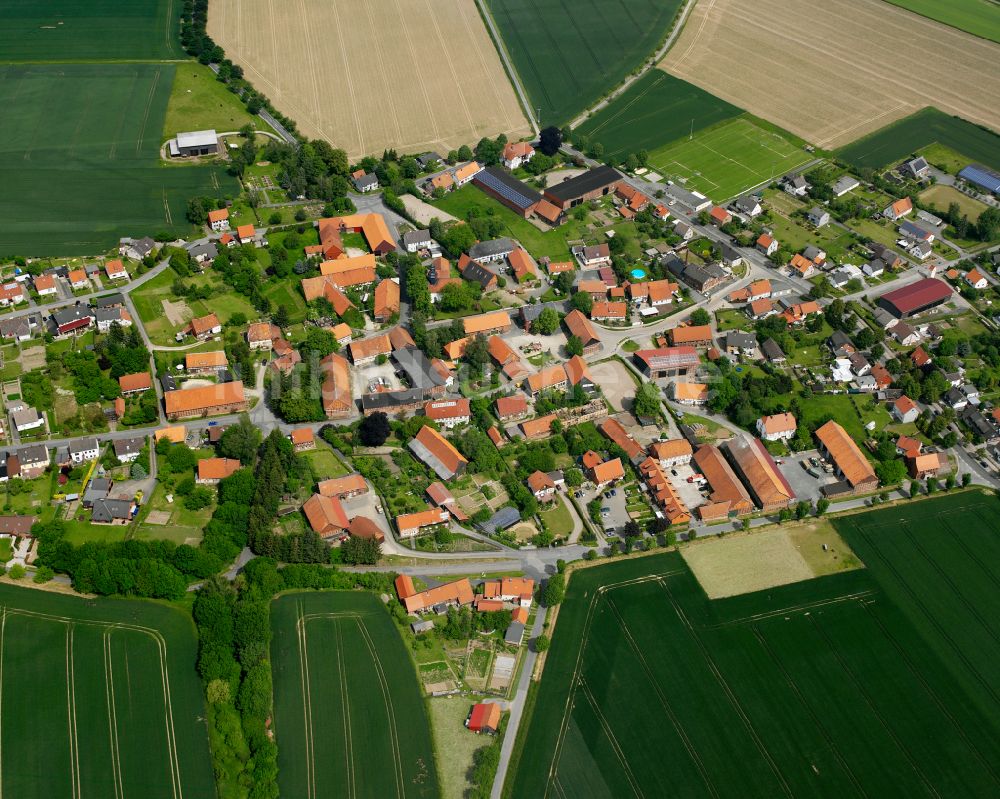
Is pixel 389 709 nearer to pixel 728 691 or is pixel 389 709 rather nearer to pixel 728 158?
pixel 728 691

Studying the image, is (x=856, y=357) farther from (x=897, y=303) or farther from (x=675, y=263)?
(x=675, y=263)

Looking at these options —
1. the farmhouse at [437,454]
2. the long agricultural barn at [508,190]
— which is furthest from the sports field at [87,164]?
the farmhouse at [437,454]

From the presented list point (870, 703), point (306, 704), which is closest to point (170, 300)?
point (306, 704)

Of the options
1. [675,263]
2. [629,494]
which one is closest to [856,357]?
[675,263]

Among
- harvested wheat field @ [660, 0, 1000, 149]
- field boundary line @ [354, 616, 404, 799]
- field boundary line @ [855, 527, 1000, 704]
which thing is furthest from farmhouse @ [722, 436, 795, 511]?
harvested wheat field @ [660, 0, 1000, 149]

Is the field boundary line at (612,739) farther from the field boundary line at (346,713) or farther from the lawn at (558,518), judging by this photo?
the field boundary line at (346,713)
